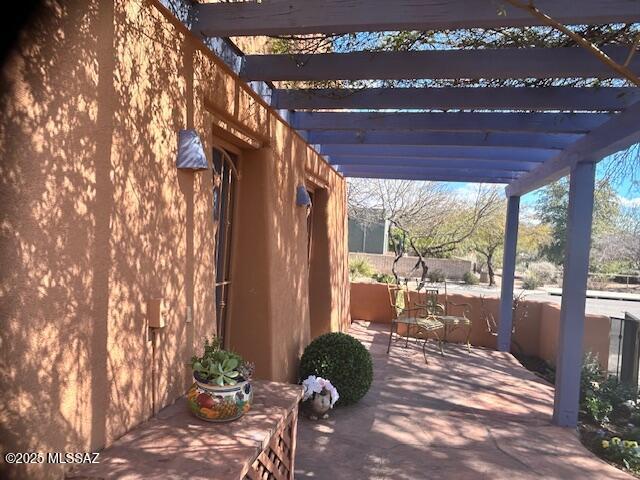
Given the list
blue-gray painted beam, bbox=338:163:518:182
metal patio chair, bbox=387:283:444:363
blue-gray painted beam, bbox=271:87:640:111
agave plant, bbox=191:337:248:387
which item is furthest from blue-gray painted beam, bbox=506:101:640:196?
agave plant, bbox=191:337:248:387

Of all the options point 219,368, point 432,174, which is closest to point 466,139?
point 432,174

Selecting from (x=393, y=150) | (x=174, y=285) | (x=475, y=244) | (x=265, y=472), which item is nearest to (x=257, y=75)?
(x=174, y=285)

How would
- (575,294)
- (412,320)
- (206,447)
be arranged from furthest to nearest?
(412,320) < (575,294) < (206,447)

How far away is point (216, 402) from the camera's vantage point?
218 centimetres

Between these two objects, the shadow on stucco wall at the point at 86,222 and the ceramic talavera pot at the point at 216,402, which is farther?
the ceramic talavera pot at the point at 216,402

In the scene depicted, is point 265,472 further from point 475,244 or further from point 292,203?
point 475,244

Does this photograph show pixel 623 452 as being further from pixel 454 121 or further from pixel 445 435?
pixel 454 121

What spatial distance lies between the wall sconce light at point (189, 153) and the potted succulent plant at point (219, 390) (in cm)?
104

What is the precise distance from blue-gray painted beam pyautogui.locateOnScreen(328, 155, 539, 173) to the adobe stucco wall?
12.5 ft

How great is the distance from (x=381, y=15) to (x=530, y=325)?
706 cm

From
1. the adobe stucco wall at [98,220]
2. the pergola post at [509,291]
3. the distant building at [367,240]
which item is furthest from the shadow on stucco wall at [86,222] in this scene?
the distant building at [367,240]

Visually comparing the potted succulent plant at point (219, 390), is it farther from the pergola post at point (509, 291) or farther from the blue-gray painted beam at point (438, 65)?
A: the pergola post at point (509, 291)

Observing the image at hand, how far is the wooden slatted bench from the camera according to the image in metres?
1.75

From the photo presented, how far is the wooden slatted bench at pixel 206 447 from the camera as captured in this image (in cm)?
175
